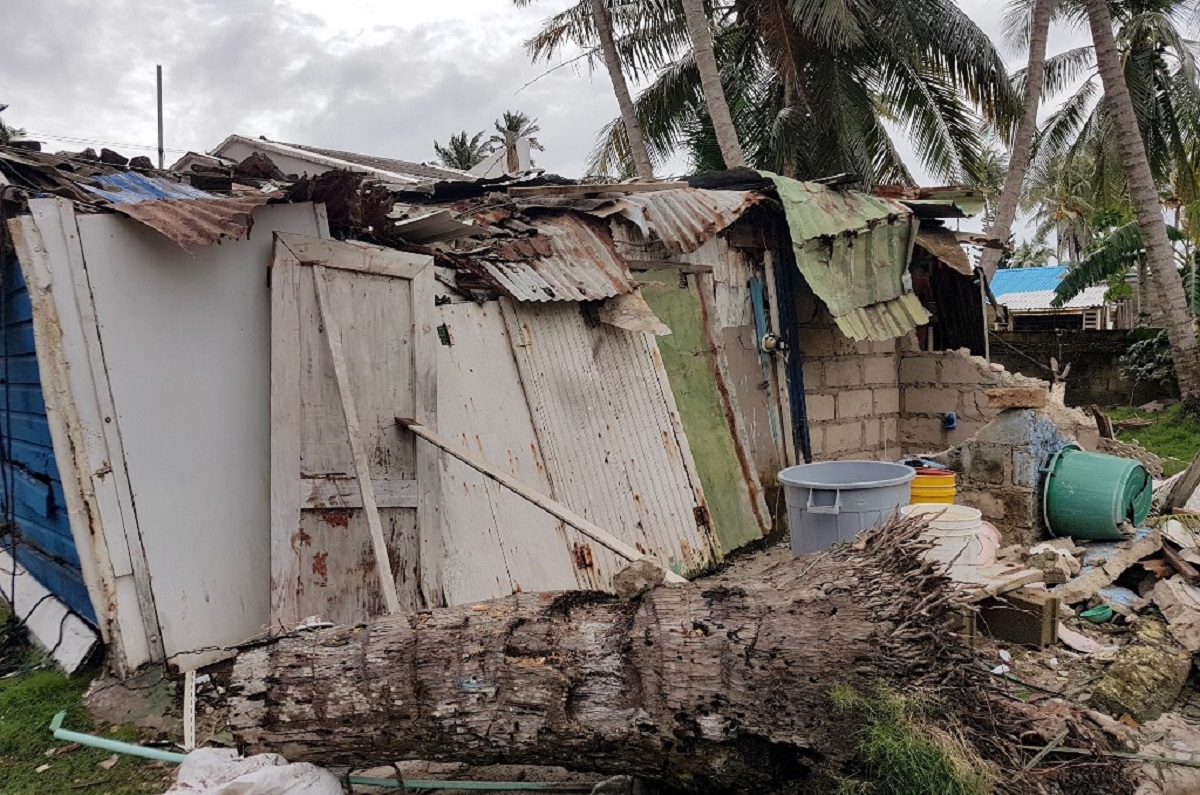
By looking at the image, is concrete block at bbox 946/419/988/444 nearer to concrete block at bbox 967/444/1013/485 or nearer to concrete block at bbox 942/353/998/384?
concrete block at bbox 942/353/998/384

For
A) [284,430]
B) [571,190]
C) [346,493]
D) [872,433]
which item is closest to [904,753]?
[346,493]

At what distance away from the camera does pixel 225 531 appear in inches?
158

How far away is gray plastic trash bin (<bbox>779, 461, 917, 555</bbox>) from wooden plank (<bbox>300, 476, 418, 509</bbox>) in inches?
83.8

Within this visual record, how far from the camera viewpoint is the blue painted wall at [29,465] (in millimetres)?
4391

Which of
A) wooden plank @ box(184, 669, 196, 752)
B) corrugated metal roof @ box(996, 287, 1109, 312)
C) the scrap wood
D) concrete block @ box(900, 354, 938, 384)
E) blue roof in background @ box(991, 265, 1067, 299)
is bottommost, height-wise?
the scrap wood

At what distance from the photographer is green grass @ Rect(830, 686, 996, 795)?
241 cm

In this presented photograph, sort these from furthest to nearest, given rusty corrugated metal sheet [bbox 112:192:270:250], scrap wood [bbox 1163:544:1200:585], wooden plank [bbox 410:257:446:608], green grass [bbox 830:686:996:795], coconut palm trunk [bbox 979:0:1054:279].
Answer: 1. coconut palm trunk [bbox 979:0:1054:279]
2. scrap wood [bbox 1163:544:1200:585]
3. wooden plank [bbox 410:257:446:608]
4. rusty corrugated metal sheet [bbox 112:192:270:250]
5. green grass [bbox 830:686:996:795]

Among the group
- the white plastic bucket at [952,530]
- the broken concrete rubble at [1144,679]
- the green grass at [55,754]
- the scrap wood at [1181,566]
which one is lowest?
the broken concrete rubble at [1144,679]

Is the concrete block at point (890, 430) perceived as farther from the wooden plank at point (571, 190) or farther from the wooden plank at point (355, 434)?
the wooden plank at point (355, 434)

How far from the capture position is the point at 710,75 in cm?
1123

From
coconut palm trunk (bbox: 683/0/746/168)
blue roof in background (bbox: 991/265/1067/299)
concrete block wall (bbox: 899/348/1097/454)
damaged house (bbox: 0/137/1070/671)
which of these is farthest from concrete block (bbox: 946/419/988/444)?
blue roof in background (bbox: 991/265/1067/299)

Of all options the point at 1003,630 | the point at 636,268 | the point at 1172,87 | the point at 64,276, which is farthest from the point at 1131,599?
the point at 1172,87

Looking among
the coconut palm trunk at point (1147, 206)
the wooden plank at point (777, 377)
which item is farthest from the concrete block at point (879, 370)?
the coconut palm trunk at point (1147, 206)

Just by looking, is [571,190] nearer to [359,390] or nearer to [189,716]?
[359,390]
